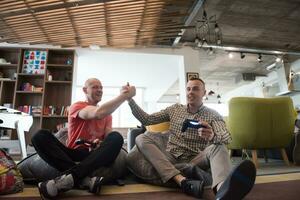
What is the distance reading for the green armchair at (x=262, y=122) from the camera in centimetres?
307

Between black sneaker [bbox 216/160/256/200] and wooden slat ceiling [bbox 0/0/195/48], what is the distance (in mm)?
3019

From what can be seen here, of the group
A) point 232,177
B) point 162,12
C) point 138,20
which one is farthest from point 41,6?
point 232,177

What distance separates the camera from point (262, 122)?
3076mm

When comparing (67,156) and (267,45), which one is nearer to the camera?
(67,156)

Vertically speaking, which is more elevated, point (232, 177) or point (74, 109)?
point (74, 109)

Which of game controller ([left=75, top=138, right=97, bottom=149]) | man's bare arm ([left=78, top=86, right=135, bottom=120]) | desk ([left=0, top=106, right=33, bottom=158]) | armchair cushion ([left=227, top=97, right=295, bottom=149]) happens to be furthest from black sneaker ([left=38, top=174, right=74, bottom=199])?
desk ([left=0, top=106, right=33, bottom=158])

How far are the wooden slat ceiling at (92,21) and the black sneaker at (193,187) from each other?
287 centimetres

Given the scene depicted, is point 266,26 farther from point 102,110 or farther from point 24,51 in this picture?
point 24,51

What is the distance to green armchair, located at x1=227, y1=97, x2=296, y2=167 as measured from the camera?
3072 millimetres

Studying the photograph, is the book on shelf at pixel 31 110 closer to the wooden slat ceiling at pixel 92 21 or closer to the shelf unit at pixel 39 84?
the shelf unit at pixel 39 84

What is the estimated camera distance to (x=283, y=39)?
6.34m

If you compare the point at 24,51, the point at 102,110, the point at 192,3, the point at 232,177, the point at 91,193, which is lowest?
the point at 91,193

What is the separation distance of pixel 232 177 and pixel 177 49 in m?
4.92

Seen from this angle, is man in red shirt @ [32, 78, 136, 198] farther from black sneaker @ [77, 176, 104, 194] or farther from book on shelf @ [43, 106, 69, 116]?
book on shelf @ [43, 106, 69, 116]
